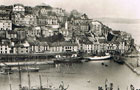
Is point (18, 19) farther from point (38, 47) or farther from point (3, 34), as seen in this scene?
point (38, 47)

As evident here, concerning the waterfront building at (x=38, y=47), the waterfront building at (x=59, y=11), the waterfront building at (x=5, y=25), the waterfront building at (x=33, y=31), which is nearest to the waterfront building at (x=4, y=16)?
the waterfront building at (x=5, y=25)

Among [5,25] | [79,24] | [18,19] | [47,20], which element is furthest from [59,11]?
[5,25]

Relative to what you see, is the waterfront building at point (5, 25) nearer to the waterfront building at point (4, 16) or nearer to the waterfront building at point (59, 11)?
the waterfront building at point (4, 16)

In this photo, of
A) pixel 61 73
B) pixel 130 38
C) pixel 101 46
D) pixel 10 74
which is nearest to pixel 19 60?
pixel 10 74

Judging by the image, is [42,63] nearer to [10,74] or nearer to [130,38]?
[10,74]

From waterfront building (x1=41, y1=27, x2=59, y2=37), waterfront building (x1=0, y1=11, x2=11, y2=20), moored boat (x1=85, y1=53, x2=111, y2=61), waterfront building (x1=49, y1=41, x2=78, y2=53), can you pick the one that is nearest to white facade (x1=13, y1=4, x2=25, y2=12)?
waterfront building (x1=0, y1=11, x2=11, y2=20)

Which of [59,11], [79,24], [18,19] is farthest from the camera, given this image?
[79,24]
